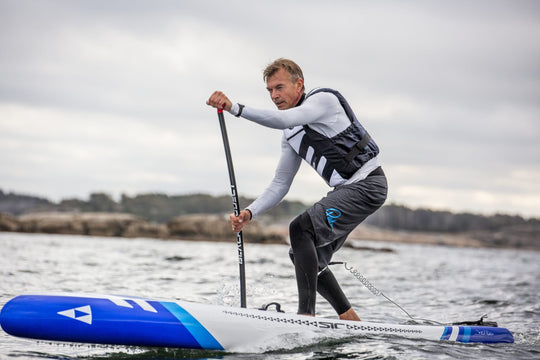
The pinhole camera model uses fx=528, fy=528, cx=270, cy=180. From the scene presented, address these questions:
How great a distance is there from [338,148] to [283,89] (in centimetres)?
69

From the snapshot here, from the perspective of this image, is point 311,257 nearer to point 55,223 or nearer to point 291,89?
point 291,89

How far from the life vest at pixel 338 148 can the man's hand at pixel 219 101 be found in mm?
856

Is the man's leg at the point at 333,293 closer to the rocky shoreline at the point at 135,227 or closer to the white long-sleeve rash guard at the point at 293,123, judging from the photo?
the white long-sleeve rash guard at the point at 293,123

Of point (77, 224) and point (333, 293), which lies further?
point (77, 224)

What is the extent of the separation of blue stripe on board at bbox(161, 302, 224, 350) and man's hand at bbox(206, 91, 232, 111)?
158 centimetres

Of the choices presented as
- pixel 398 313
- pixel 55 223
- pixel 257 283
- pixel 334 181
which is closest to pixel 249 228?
pixel 55 223

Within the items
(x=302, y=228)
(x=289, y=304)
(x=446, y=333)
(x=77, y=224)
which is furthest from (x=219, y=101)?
(x=77, y=224)

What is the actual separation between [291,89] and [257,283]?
6.50 metres

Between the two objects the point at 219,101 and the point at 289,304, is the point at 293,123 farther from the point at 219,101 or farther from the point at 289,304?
the point at 289,304

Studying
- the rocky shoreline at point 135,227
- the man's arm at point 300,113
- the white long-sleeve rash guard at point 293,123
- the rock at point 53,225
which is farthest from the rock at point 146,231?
the man's arm at point 300,113

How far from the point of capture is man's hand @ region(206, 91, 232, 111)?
155 inches

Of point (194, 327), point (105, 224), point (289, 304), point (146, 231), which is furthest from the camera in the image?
point (146, 231)

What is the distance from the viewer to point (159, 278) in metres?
10.3

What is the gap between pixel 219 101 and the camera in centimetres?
395
